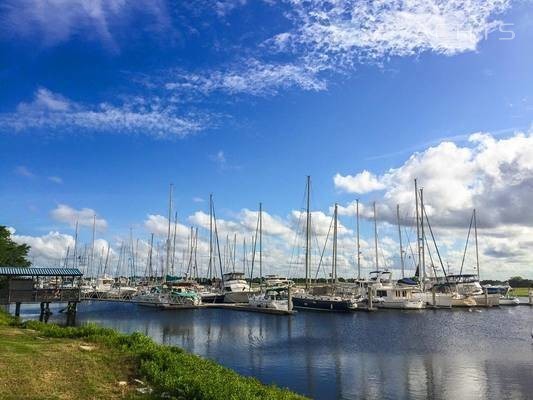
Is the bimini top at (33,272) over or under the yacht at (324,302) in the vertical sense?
over

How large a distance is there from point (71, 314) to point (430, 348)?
1847 inches

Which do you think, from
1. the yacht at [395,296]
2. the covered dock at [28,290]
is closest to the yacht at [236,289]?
the yacht at [395,296]

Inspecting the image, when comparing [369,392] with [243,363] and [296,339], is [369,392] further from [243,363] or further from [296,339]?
[296,339]

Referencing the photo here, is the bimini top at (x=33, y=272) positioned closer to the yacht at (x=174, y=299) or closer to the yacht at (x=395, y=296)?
the yacht at (x=174, y=299)

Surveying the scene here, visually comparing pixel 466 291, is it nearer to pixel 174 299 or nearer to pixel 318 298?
pixel 318 298

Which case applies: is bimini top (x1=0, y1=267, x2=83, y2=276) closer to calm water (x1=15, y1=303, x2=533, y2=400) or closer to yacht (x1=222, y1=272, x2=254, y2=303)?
calm water (x1=15, y1=303, x2=533, y2=400)

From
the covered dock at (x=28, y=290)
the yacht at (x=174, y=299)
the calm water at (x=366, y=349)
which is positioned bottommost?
the calm water at (x=366, y=349)

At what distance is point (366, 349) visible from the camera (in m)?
43.2

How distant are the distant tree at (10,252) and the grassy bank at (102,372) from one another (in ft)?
189

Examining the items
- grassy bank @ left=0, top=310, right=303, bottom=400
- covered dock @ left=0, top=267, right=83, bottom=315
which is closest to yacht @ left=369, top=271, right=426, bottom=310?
covered dock @ left=0, top=267, right=83, bottom=315

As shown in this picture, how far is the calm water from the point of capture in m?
29.0

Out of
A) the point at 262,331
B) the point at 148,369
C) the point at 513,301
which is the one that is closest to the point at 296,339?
the point at 262,331

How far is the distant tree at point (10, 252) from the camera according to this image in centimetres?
7594

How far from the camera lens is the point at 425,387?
94.1 feet
